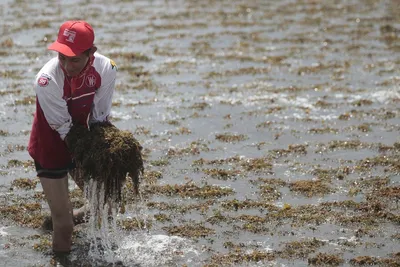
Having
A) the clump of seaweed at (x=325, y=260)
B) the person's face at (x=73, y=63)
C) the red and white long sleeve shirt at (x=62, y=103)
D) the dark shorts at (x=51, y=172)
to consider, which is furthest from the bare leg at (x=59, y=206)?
the clump of seaweed at (x=325, y=260)

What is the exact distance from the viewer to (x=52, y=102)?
255 inches

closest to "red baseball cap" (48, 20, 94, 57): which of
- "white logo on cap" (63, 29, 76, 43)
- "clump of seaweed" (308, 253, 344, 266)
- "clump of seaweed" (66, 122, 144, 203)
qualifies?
"white logo on cap" (63, 29, 76, 43)

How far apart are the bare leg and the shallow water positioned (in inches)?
9.5

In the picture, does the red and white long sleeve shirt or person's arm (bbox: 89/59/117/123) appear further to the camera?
person's arm (bbox: 89/59/117/123)

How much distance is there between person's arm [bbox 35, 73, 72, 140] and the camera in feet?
21.1

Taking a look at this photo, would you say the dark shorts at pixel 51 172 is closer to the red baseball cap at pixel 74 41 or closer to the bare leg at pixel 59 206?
the bare leg at pixel 59 206

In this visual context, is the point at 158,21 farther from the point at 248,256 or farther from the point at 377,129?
the point at 248,256

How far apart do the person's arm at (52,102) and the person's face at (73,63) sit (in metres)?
0.15

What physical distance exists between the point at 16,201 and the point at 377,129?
208 inches

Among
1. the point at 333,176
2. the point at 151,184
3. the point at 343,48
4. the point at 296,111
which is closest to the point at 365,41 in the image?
the point at 343,48

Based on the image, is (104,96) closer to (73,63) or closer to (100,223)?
(73,63)

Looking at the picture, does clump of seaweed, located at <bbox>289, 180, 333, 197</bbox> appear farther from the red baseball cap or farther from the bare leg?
the red baseball cap

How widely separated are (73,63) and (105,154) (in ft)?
2.62

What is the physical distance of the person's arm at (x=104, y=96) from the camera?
689cm
